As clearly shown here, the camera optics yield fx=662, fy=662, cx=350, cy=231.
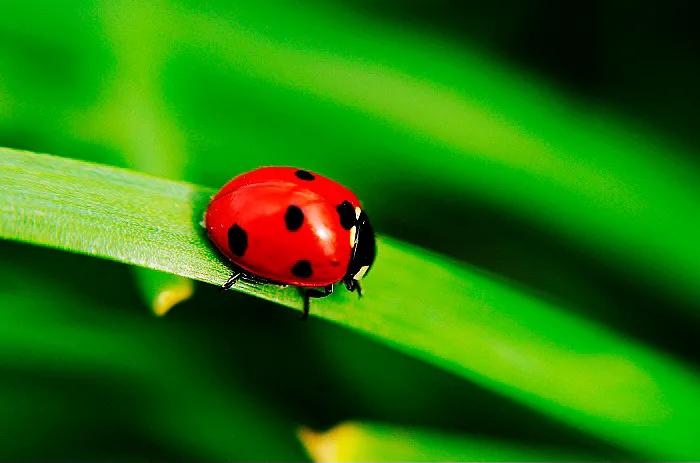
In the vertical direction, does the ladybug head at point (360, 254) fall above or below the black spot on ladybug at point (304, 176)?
below

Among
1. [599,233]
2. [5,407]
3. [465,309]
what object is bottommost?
[5,407]

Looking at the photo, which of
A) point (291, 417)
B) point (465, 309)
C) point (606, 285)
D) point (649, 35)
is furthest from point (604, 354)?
point (649, 35)

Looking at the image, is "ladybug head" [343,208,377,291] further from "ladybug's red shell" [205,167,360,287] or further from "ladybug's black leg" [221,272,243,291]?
"ladybug's black leg" [221,272,243,291]

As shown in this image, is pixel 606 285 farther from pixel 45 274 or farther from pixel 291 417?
pixel 45 274

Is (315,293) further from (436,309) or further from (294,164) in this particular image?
(294,164)

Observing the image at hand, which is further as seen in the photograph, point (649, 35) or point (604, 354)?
point (649, 35)

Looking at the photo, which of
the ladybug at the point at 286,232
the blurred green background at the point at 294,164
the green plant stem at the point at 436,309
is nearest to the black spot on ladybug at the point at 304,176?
the ladybug at the point at 286,232

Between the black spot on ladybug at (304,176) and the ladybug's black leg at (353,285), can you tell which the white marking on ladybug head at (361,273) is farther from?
the black spot on ladybug at (304,176)

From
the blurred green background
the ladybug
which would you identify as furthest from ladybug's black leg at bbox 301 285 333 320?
the blurred green background
